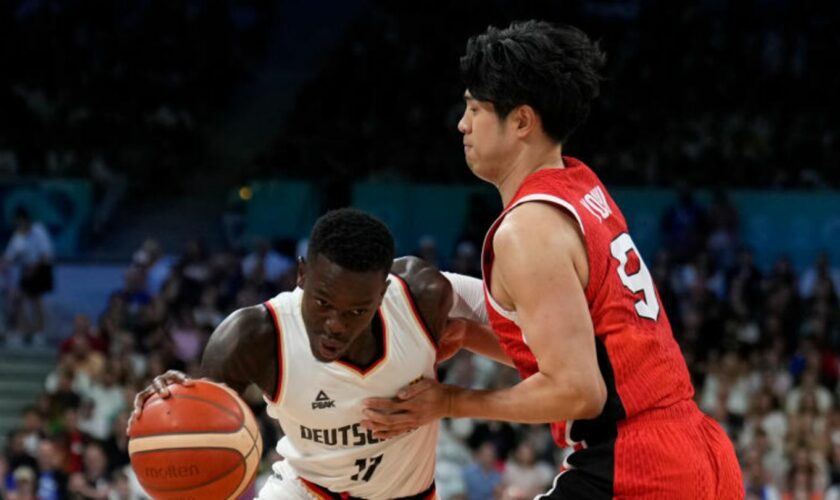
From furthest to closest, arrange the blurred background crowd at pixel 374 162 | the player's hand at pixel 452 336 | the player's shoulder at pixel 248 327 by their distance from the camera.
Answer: the blurred background crowd at pixel 374 162, the player's hand at pixel 452 336, the player's shoulder at pixel 248 327

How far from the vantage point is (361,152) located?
584 inches

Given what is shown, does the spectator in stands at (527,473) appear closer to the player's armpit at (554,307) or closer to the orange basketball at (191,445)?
the orange basketball at (191,445)

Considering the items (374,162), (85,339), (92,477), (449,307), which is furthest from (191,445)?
(374,162)

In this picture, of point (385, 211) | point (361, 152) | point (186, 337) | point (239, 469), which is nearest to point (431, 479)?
point (239, 469)

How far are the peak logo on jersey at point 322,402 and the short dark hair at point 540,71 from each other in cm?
Result: 115

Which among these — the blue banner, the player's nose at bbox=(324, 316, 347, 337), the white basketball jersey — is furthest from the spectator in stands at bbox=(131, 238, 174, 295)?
the player's nose at bbox=(324, 316, 347, 337)

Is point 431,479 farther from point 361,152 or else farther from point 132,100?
point 132,100

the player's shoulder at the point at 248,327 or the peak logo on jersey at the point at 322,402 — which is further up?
the player's shoulder at the point at 248,327

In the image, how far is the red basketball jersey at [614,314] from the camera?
11.2 feet

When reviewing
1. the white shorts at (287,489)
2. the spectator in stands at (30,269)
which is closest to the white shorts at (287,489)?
the white shorts at (287,489)

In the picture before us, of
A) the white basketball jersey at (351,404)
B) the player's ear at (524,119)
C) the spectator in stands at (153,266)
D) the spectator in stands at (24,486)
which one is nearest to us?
the player's ear at (524,119)

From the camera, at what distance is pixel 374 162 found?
48.2ft

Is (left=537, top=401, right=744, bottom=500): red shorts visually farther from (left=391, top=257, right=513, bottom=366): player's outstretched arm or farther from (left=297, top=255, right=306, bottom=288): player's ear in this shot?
(left=297, top=255, right=306, bottom=288): player's ear

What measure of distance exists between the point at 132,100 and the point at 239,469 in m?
13.2
